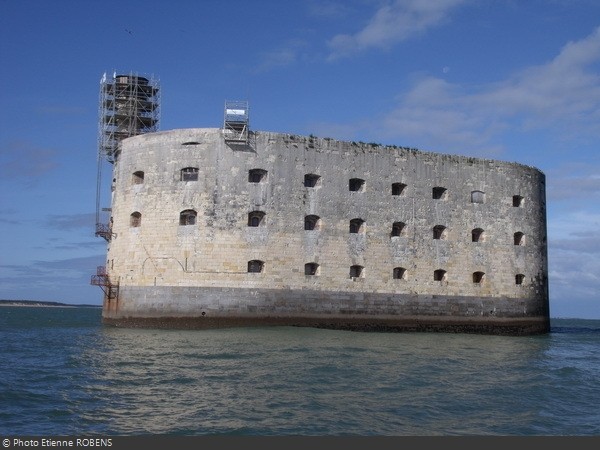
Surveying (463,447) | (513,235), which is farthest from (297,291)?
(463,447)

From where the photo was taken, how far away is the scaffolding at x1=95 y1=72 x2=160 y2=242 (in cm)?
2786

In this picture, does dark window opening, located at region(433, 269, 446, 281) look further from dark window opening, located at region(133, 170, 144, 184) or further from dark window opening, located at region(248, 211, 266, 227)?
dark window opening, located at region(133, 170, 144, 184)

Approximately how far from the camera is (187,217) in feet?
76.1

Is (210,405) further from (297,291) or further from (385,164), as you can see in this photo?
(385,164)

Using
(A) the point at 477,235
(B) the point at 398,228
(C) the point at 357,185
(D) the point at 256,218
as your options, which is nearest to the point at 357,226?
(C) the point at 357,185

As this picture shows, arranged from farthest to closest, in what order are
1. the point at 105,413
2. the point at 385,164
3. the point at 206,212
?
the point at 385,164 < the point at 206,212 < the point at 105,413

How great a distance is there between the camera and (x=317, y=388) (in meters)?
12.2

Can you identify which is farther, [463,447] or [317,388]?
[317,388]

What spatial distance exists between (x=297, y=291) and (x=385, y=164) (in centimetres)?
619

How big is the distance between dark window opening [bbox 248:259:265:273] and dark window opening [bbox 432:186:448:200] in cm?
792

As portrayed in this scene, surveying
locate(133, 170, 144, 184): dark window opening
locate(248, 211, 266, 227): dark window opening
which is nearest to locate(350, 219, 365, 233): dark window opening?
locate(248, 211, 266, 227): dark window opening

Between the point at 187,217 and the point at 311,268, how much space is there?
487 centimetres

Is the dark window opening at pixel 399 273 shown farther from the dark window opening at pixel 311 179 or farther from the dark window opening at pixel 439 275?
the dark window opening at pixel 311 179

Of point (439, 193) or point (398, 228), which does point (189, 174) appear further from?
point (439, 193)
